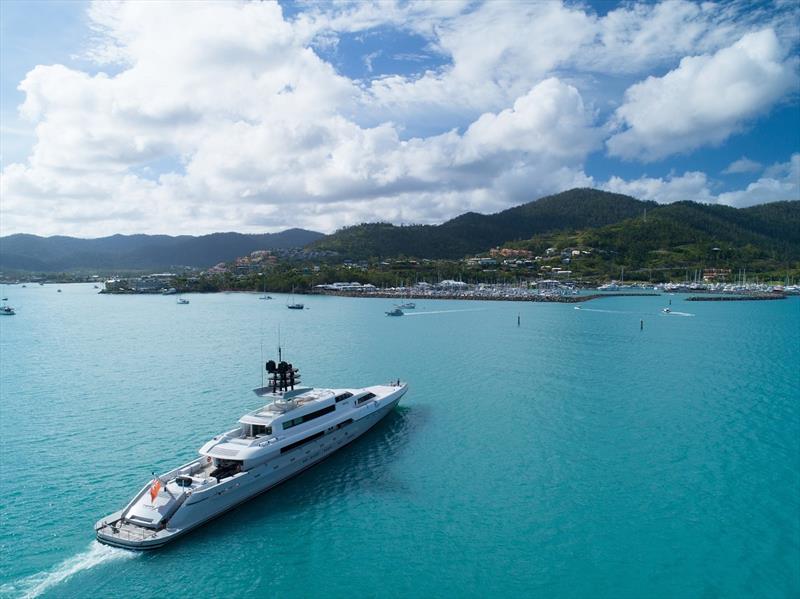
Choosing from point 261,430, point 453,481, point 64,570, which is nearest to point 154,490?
point 64,570

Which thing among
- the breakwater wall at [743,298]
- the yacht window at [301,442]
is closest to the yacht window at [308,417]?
the yacht window at [301,442]

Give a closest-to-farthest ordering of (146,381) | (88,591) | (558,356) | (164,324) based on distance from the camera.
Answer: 1. (88,591)
2. (146,381)
3. (558,356)
4. (164,324)

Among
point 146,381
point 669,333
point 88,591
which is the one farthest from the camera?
point 669,333

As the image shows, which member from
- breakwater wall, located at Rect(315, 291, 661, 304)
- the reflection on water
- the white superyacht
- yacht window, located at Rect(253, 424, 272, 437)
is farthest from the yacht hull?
breakwater wall, located at Rect(315, 291, 661, 304)

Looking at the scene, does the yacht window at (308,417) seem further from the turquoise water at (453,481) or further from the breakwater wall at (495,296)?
the breakwater wall at (495,296)

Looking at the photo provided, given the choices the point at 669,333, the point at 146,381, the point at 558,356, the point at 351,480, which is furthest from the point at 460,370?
the point at 669,333

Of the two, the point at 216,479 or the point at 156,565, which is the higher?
the point at 216,479

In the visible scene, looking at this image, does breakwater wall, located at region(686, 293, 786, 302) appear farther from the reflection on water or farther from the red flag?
the red flag

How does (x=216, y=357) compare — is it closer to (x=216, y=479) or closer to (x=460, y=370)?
(x=460, y=370)
